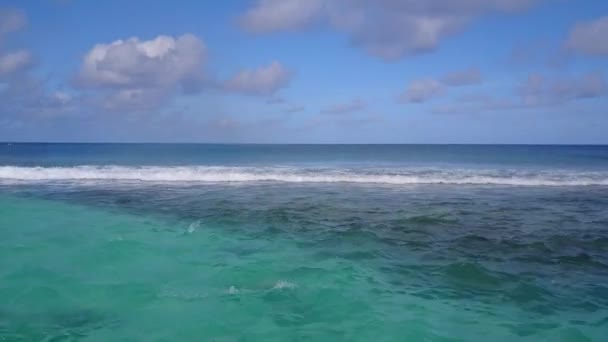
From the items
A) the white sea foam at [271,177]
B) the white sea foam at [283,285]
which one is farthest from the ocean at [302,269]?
the white sea foam at [271,177]

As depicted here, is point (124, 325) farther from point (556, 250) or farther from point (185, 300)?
point (556, 250)

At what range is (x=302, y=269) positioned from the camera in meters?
8.68

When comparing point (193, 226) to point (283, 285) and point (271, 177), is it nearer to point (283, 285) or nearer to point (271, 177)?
point (283, 285)

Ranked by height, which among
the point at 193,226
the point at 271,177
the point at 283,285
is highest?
the point at 271,177

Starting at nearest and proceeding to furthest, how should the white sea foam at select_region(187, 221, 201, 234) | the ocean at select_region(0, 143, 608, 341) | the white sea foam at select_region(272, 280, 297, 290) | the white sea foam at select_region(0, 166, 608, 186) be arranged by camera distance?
the ocean at select_region(0, 143, 608, 341), the white sea foam at select_region(272, 280, 297, 290), the white sea foam at select_region(187, 221, 201, 234), the white sea foam at select_region(0, 166, 608, 186)

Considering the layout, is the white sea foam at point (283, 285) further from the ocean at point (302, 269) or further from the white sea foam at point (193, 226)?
the white sea foam at point (193, 226)

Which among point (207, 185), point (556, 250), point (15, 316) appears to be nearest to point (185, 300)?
point (15, 316)

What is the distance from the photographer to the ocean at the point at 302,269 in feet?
20.4

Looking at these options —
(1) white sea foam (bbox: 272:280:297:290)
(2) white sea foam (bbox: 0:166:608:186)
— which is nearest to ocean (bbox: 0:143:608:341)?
(1) white sea foam (bbox: 272:280:297:290)

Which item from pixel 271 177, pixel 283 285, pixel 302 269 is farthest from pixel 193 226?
pixel 271 177

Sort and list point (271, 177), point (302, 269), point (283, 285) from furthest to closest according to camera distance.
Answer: point (271, 177) < point (302, 269) < point (283, 285)

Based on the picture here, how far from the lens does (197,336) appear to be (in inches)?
233

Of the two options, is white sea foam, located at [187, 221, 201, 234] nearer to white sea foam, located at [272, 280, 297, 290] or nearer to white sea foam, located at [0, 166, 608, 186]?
white sea foam, located at [272, 280, 297, 290]

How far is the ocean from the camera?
245 inches
